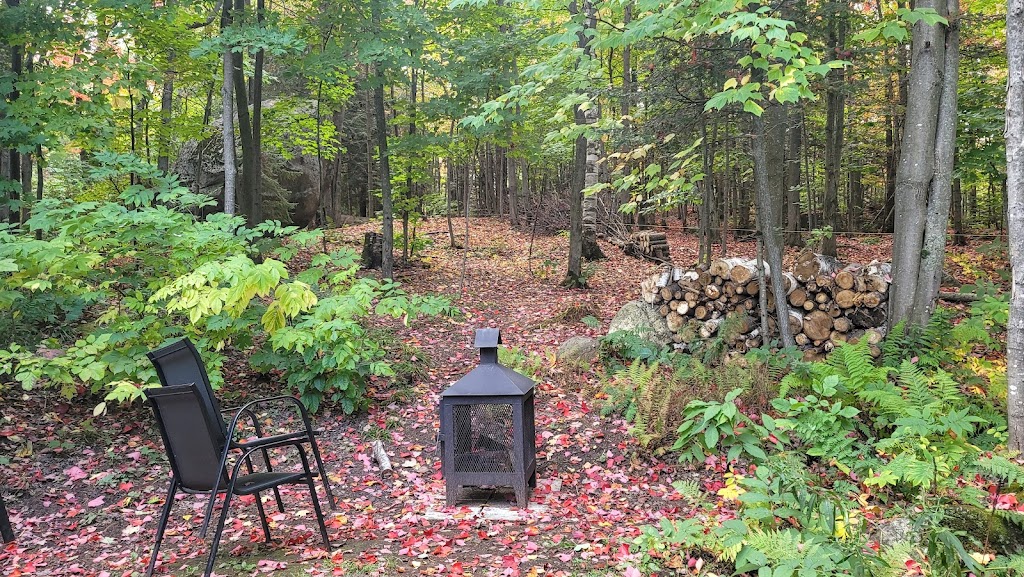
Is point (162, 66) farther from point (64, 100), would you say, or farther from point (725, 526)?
point (725, 526)

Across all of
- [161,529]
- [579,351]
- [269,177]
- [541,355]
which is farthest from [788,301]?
[269,177]

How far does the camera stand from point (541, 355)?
24.7 ft

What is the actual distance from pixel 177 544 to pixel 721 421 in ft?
12.6

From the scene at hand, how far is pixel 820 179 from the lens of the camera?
21703 mm

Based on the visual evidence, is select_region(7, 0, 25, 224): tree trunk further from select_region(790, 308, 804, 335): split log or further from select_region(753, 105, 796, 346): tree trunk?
select_region(790, 308, 804, 335): split log

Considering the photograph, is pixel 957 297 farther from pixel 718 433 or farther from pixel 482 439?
pixel 482 439

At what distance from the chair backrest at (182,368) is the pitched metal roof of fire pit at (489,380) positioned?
1.47m

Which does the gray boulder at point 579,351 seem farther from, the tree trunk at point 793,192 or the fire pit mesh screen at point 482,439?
the tree trunk at point 793,192

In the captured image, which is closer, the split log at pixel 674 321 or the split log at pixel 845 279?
the split log at pixel 845 279

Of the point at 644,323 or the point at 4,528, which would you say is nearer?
the point at 4,528

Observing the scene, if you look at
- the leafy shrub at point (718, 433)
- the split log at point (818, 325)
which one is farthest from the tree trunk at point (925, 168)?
the leafy shrub at point (718, 433)

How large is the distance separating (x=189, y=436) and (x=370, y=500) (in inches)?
66.5

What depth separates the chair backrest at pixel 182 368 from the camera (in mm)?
3633

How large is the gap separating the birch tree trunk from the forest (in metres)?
0.02
